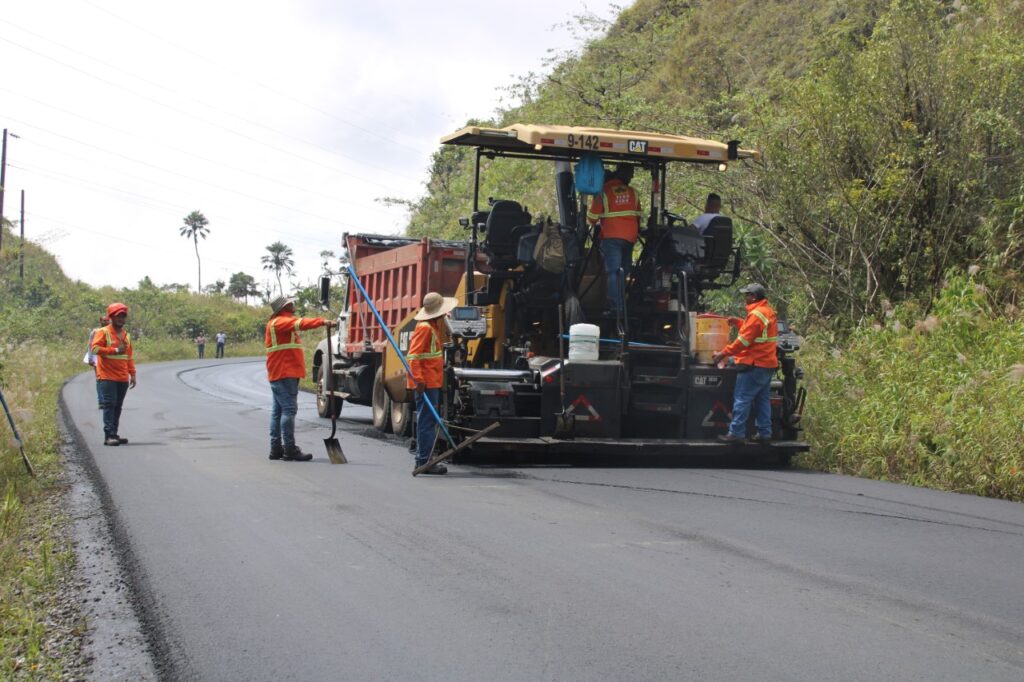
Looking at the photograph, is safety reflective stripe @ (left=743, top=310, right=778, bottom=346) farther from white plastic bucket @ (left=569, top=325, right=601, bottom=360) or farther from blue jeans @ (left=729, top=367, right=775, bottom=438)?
white plastic bucket @ (left=569, top=325, right=601, bottom=360)

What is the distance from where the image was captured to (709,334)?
1119 centimetres

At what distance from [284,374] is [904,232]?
872 centimetres

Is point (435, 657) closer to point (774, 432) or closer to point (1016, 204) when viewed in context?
point (774, 432)

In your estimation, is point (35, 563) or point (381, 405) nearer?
point (35, 563)

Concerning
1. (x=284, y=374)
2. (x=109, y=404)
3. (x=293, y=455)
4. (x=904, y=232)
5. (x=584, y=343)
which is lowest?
(x=293, y=455)

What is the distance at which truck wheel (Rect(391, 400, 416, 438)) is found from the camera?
13.3 meters

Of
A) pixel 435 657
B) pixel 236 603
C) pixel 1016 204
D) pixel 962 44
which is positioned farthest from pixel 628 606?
pixel 962 44

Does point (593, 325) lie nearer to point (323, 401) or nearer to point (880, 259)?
point (880, 259)

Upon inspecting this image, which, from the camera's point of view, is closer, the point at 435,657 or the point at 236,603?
the point at 435,657

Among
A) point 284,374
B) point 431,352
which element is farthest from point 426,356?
point 284,374

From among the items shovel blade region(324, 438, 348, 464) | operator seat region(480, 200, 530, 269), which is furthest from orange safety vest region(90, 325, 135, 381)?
operator seat region(480, 200, 530, 269)

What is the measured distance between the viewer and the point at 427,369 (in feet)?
34.0

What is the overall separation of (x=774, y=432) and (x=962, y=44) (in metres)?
7.17

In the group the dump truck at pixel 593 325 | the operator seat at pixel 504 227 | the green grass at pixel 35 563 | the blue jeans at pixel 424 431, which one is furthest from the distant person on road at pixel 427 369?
the green grass at pixel 35 563
